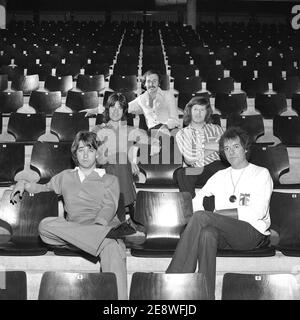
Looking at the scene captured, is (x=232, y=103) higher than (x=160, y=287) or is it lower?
higher

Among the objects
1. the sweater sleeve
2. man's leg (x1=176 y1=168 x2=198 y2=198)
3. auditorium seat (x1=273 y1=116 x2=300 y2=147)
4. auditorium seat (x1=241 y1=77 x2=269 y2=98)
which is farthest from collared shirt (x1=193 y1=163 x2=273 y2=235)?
auditorium seat (x1=241 y1=77 x2=269 y2=98)

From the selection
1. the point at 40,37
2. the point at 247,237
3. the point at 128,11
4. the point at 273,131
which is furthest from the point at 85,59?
the point at 128,11

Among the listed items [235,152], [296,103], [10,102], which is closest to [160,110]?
[235,152]

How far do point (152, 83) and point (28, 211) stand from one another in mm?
1588

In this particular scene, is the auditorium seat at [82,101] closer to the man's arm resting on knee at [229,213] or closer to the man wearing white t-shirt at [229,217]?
the man wearing white t-shirt at [229,217]

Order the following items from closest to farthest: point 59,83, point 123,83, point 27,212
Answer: point 27,212 < point 123,83 < point 59,83

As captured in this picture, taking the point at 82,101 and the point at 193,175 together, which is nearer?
the point at 193,175

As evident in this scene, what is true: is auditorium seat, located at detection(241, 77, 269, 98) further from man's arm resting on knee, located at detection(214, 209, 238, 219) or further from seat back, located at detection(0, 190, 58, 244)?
seat back, located at detection(0, 190, 58, 244)

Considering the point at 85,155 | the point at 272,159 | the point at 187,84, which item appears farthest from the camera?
the point at 187,84

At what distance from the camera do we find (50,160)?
4316 millimetres

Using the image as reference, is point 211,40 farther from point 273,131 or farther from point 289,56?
point 273,131

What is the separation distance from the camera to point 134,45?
33.7ft

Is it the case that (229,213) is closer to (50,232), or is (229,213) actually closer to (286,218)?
(286,218)

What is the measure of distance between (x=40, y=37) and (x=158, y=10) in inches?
371
